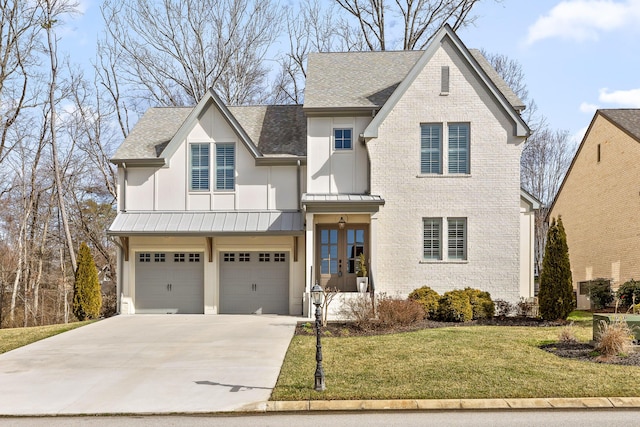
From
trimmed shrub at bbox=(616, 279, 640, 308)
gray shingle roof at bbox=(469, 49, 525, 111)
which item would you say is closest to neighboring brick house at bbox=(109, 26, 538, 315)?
gray shingle roof at bbox=(469, 49, 525, 111)

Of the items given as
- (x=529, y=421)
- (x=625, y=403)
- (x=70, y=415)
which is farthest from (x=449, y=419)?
(x=70, y=415)

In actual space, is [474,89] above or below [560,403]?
above

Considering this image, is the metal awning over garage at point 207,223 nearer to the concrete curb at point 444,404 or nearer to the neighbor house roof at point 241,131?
the neighbor house roof at point 241,131

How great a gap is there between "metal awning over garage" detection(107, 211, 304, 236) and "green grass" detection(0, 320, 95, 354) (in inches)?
147

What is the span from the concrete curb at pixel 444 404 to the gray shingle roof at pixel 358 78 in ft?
43.1

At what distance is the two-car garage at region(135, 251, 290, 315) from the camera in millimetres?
21766

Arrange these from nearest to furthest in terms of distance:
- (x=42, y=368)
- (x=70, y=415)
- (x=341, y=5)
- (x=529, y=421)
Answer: (x=529, y=421) < (x=70, y=415) < (x=42, y=368) < (x=341, y=5)

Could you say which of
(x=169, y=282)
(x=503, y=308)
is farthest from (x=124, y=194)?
(x=503, y=308)

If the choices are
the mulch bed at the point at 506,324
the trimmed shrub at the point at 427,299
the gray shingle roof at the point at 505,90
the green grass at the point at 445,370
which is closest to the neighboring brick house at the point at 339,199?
the gray shingle roof at the point at 505,90

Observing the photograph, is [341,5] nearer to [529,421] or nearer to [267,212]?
[267,212]

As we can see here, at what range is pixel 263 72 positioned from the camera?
117ft

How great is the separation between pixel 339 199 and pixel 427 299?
14.0ft

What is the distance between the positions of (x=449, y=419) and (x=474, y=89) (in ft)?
46.5

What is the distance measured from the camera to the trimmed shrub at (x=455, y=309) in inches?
718
